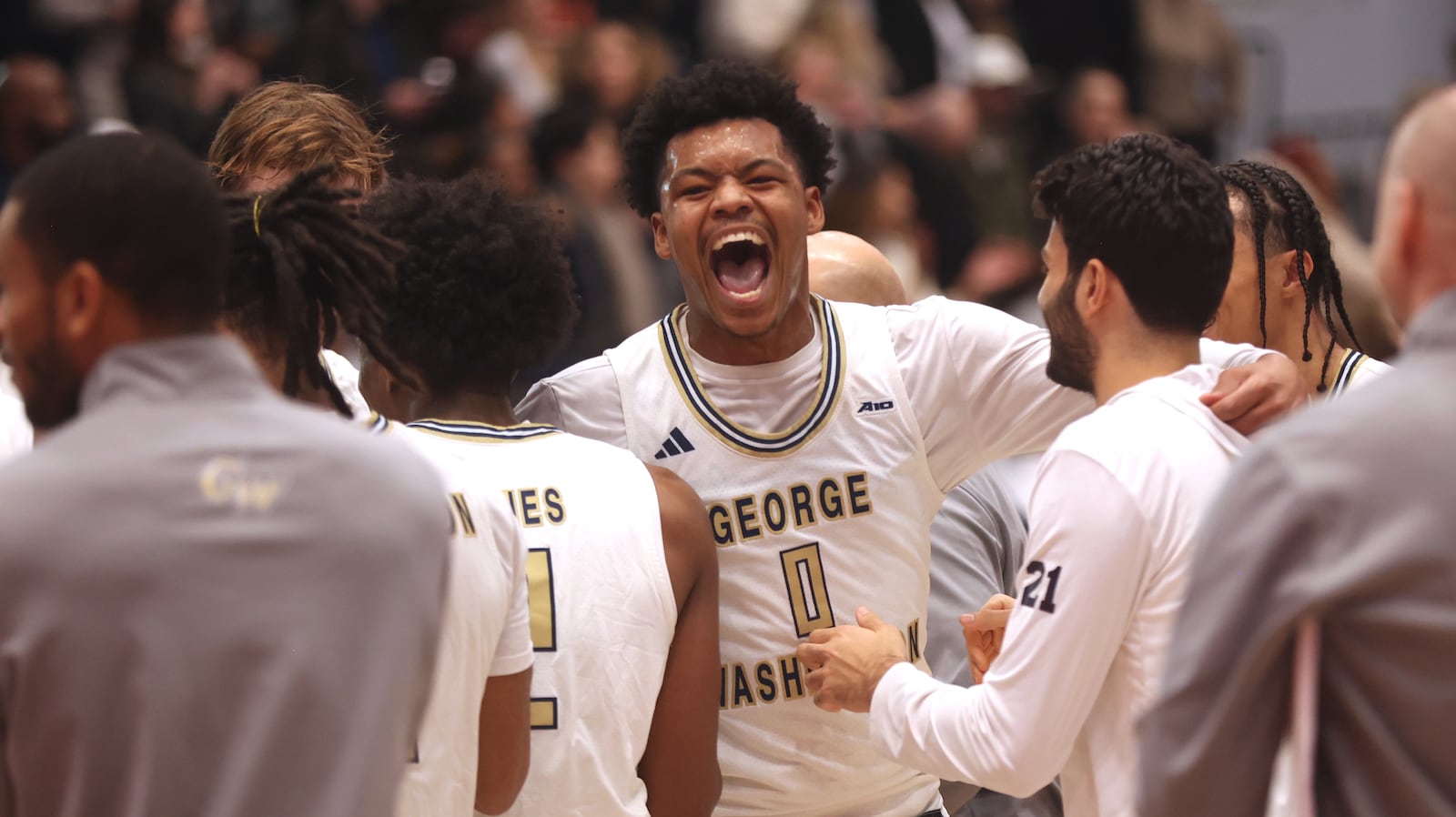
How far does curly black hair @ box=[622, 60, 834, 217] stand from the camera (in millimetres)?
3814

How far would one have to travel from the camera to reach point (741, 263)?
3838 millimetres

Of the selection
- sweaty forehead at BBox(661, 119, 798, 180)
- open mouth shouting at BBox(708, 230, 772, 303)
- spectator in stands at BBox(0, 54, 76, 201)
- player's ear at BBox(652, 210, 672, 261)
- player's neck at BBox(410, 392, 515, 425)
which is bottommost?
player's neck at BBox(410, 392, 515, 425)

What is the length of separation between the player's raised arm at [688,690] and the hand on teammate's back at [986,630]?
0.48 metres

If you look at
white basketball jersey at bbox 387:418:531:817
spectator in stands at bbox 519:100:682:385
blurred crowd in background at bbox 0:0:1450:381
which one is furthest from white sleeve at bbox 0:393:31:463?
spectator in stands at bbox 519:100:682:385

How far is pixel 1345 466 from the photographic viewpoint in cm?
197

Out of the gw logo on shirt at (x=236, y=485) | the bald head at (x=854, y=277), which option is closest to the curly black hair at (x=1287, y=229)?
the bald head at (x=854, y=277)

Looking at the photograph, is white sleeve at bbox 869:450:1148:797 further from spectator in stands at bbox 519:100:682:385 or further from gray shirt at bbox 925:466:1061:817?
spectator in stands at bbox 519:100:682:385

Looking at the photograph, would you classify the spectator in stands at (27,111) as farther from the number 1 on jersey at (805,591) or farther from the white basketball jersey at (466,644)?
the white basketball jersey at (466,644)

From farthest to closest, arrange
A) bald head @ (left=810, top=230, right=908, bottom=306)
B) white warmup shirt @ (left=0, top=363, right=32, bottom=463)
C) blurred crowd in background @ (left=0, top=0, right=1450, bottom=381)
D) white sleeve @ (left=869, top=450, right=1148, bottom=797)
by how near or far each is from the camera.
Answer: blurred crowd in background @ (left=0, top=0, right=1450, bottom=381) → bald head @ (left=810, top=230, right=908, bottom=306) → white warmup shirt @ (left=0, top=363, right=32, bottom=463) → white sleeve @ (left=869, top=450, right=1148, bottom=797)

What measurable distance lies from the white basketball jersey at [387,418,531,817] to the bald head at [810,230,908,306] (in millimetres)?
1586

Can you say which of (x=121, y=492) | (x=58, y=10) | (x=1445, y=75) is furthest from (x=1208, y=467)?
(x=1445, y=75)

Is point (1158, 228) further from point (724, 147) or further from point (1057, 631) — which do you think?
point (724, 147)

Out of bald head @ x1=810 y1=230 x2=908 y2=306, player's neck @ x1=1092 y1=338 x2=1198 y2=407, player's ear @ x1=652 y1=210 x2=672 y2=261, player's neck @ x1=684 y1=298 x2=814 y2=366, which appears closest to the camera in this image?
player's neck @ x1=1092 y1=338 x2=1198 y2=407

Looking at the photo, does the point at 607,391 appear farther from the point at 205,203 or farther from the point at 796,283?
the point at 205,203
